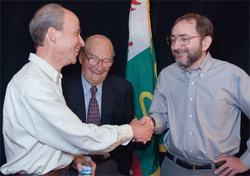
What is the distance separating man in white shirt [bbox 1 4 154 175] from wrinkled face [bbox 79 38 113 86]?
2.27 feet

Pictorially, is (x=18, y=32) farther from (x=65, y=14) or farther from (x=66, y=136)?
(x=66, y=136)

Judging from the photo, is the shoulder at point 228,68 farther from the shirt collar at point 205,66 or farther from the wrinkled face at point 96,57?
the wrinkled face at point 96,57

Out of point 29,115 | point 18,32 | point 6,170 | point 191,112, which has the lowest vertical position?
point 6,170

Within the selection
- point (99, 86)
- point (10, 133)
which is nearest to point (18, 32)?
point (99, 86)

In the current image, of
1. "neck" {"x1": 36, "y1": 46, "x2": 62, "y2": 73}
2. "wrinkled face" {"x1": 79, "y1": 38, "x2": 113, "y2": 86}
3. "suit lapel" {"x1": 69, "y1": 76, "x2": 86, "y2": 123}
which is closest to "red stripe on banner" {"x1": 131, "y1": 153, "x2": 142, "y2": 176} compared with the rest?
"suit lapel" {"x1": 69, "y1": 76, "x2": 86, "y2": 123}

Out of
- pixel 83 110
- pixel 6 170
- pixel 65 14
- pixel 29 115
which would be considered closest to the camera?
pixel 29 115

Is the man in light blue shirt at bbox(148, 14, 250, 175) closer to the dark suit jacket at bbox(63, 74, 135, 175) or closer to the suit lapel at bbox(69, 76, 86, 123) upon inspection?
the dark suit jacket at bbox(63, 74, 135, 175)

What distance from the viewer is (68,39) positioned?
1796 mm

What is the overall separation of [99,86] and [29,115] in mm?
1021

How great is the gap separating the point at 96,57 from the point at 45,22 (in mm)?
765

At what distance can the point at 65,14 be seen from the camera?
5.83 ft

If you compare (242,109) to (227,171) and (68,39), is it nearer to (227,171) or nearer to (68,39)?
(227,171)

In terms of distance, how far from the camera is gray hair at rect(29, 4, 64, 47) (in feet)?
5.66

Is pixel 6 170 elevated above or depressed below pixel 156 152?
above
